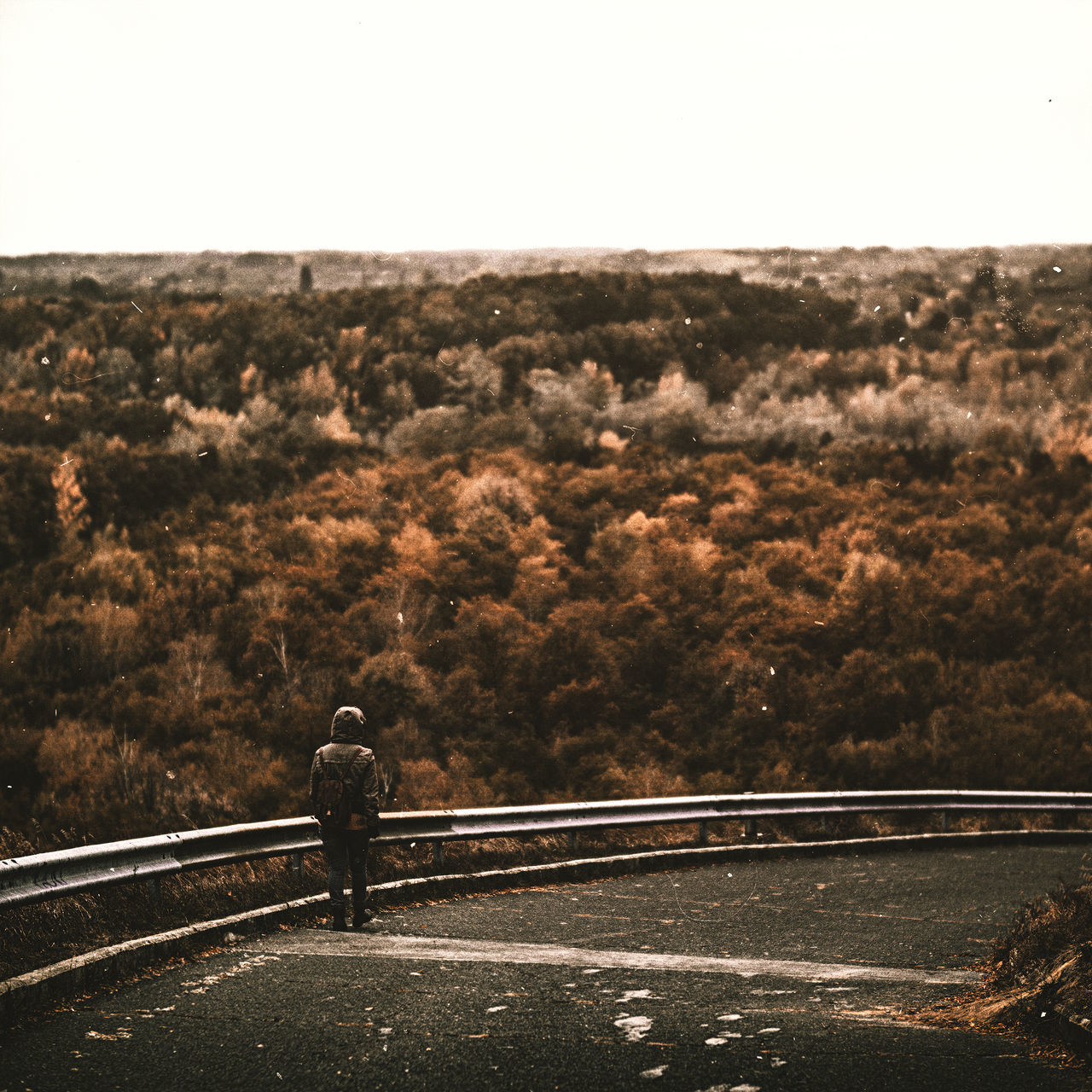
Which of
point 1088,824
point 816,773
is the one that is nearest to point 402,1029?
point 1088,824

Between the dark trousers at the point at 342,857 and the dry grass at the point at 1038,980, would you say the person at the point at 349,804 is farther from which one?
the dry grass at the point at 1038,980

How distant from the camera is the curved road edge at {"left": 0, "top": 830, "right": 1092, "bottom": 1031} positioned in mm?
6133

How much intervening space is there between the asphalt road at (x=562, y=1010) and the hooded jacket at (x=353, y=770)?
0.74 metres

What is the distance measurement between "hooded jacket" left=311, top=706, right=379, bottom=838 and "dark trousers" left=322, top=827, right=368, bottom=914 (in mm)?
98

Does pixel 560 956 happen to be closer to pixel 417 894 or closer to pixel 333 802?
pixel 333 802

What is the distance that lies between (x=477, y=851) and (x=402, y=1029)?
21.3 ft

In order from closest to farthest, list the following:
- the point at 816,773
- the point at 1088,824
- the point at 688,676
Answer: the point at 1088,824
the point at 816,773
the point at 688,676

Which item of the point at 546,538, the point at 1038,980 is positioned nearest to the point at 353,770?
the point at 1038,980

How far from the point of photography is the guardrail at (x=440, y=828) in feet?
23.4

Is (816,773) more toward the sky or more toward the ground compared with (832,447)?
more toward the ground

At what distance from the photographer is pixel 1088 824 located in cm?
2427

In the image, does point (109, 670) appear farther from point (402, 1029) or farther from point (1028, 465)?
point (402, 1029)

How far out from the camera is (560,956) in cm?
757

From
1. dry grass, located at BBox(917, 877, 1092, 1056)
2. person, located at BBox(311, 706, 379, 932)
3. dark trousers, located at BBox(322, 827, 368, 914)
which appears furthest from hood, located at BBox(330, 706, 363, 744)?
dry grass, located at BBox(917, 877, 1092, 1056)
